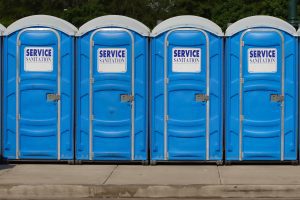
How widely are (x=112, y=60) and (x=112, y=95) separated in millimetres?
567

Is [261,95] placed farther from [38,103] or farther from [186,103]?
[38,103]

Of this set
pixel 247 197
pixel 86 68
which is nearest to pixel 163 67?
pixel 86 68

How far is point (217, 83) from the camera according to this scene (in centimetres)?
1021

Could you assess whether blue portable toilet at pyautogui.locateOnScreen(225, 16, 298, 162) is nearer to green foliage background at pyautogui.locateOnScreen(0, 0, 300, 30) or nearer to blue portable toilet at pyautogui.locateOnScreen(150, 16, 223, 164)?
blue portable toilet at pyautogui.locateOnScreen(150, 16, 223, 164)

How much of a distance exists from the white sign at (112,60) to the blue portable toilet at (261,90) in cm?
167

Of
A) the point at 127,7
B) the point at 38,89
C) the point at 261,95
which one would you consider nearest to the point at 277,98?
the point at 261,95

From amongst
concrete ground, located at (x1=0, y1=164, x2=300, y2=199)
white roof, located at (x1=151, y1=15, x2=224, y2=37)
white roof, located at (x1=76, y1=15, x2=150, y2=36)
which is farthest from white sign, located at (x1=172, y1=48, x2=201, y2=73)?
concrete ground, located at (x1=0, y1=164, x2=300, y2=199)

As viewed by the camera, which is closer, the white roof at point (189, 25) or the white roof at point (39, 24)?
the white roof at point (189, 25)

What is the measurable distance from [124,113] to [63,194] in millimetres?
2155

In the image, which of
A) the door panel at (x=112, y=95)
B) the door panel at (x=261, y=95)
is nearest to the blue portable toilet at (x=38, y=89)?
the door panel at (x=112, y=95)

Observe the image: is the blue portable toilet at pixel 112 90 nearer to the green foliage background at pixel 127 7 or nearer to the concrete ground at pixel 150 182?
the concrete ground at pixel 150 182

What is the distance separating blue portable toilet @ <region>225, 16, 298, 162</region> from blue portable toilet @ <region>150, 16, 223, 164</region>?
224 millimetres

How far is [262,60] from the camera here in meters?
Answer: 10.1

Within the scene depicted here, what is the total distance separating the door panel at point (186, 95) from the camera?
399 inches
